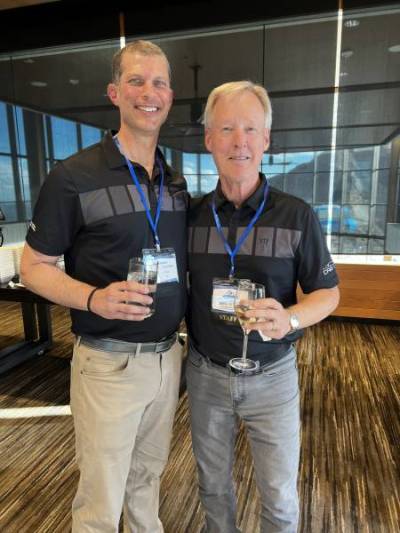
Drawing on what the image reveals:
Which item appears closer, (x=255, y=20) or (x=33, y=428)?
(x=33, y=428)

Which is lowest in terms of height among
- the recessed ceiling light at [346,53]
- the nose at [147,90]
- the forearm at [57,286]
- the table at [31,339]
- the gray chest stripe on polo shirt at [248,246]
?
the table at [31,339]

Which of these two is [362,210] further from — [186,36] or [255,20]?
[186,36]

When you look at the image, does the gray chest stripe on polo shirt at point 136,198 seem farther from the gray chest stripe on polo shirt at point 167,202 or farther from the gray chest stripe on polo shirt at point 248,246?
the gray chest stripe on polo shirt at point 248,246

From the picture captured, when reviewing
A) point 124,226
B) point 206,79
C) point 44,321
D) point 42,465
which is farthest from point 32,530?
point 206,79

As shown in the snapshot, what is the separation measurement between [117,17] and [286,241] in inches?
194

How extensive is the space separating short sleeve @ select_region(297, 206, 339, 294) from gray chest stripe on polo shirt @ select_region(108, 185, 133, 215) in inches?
22.5

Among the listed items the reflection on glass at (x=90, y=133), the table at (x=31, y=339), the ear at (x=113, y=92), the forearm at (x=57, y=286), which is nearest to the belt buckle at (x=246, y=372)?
the forearm at (x=57, y=286)

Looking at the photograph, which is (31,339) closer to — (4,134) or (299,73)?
(4,134)

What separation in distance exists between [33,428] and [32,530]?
88 centimetres

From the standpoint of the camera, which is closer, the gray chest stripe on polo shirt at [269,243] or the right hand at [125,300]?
the right hand at [125,300]

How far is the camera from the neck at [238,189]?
1290 millimetres

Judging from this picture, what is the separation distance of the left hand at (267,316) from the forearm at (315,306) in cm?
9

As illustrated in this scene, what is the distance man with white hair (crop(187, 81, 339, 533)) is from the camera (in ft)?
4.04

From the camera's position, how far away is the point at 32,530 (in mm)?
1783
